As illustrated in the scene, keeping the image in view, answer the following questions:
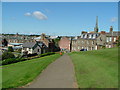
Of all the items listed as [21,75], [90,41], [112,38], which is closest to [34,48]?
[90,41]

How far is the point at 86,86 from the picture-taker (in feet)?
30.0

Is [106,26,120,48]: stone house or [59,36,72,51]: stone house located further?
[59,36,72,51]: stone house

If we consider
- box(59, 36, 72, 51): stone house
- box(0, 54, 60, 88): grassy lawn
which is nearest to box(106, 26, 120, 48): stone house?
box(59, 36, 72, 51): stone house

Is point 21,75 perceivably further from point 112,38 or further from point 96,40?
point 96,40

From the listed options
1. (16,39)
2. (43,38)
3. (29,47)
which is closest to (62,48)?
(43,38)

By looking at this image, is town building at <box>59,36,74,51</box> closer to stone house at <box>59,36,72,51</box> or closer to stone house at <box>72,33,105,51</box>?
stone house at <box>59,36,72,51</box>

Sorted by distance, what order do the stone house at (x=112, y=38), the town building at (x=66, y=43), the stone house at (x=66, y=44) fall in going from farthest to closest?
the stone house at (x=66, y=44) → the town building at (x=66, y=43) → the stone house at (x=112, y=38)

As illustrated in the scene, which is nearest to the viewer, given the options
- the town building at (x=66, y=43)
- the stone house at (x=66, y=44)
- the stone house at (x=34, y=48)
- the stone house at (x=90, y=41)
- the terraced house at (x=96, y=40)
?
the terraced house at (x=96, y=40)

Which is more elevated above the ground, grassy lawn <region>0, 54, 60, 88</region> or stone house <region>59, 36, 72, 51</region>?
stone house <region>59, 36, 72, 51</region>

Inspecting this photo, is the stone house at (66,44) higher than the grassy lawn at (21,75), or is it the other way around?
the stone house at (66,44)

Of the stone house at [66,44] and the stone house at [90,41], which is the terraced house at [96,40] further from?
the stone house at [66,44]

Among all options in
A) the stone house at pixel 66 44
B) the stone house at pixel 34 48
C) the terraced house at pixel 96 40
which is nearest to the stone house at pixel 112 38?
the terraced house at pixel 96 40

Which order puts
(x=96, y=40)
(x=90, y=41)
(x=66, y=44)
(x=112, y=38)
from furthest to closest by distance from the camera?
(x=66, y=44), (x=90, y=41), (x=96, y=40), (x=112, y=38)

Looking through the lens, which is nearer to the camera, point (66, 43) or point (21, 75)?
point (21, 75)
